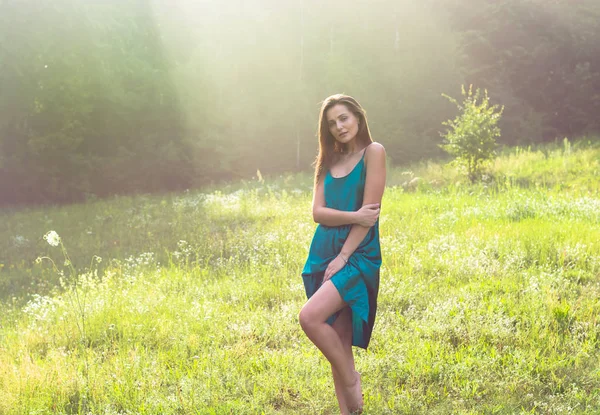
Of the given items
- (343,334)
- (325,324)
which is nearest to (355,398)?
(343,334)

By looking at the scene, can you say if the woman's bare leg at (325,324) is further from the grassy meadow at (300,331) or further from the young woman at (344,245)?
the grassy meadow at (300,331)

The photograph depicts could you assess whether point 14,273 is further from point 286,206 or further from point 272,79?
point 272,79

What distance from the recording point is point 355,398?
380 cm

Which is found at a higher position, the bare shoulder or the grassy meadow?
the bare shoulder

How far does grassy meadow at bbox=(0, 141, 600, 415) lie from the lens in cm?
432

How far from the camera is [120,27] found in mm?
22703

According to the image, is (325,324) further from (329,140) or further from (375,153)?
(329,140)

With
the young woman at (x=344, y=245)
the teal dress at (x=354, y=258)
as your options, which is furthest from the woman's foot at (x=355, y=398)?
the teal dress at (x=354, y=258)

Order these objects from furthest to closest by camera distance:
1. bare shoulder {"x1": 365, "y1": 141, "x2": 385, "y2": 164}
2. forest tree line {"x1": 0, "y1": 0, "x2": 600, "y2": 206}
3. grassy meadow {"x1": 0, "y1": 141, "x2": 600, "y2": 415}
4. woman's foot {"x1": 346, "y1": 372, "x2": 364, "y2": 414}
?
forest tree line {"x1": 0, "y1": 0, "x2": 600, "y2": 206} → grassy meadow {"x1": 0, "y1": 141, "x2": 600, "y2": 415} → woman's foot {"x1": 346, "y1": 372, "x2": 364, "y2": 414} → bare shoulder {"x1": 365, "y1": 141, "x2": 385, "y2": 164}

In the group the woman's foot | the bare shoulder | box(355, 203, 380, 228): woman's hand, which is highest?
the bare shoulder

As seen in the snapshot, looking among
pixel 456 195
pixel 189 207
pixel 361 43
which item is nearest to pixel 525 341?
pixel 456 195

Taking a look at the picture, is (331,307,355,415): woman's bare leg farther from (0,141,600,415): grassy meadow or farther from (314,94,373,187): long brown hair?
(314,94,373,187): long brown hair

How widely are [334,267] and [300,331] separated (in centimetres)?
224

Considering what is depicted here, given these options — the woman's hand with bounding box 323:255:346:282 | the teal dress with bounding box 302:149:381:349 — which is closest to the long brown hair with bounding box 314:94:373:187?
the teal dress with bounding box 302:149:381:349
